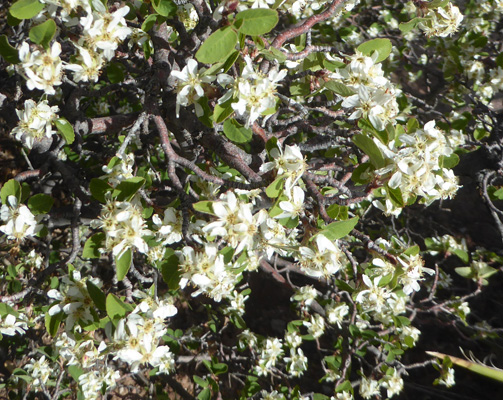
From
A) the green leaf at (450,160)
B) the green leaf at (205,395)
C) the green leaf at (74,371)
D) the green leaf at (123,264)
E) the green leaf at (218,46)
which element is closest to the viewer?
the green leaf at (218,46)

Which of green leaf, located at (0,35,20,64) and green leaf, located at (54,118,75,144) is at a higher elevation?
green leaf, located at (0,35,20,64)

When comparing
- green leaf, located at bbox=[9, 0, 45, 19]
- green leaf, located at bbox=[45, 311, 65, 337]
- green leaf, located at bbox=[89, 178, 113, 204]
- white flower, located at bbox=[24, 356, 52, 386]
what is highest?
green leaf, located at bbox=[9, 0, 45, 19]

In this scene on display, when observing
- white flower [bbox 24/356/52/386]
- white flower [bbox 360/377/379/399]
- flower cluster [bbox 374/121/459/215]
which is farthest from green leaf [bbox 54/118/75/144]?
white flower [bbox 360/377/379/399]

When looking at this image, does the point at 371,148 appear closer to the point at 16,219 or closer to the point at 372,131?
the point at 372,131

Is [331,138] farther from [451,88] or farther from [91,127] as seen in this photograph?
[451,88]

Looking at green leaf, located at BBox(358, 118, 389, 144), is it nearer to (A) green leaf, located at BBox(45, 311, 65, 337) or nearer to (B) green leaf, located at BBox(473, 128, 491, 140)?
(A) green leaf, located at BBox(45, 311, 65, 337)

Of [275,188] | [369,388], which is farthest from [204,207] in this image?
[369,388]

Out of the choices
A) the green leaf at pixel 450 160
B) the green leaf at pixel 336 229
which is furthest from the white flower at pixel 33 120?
the green leaf at pixel 450 160

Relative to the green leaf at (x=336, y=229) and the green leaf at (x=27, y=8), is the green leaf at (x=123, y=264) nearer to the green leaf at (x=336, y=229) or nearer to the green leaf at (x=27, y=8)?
the green leaf at (x=336, y=229)
